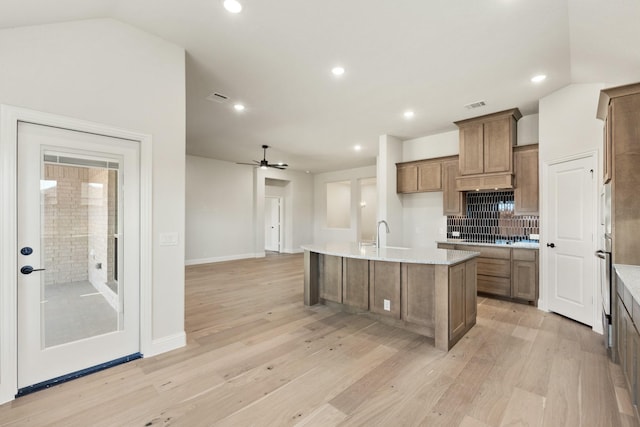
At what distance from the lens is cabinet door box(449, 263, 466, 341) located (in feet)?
9.46

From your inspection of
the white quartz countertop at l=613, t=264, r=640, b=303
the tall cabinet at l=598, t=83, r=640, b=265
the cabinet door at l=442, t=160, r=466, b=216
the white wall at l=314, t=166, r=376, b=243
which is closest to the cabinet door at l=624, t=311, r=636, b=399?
the white quartz countertop at l=613, t=264, r=640, b=303

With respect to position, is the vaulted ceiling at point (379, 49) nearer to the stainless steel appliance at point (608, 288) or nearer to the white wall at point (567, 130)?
Result: the white wall at point (567, 130)

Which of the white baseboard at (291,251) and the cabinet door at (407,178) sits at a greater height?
the cabinet door at (407,178)

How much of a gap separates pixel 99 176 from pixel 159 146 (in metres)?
0.55

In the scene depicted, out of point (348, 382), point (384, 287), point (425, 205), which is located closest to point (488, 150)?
point (425, 205)

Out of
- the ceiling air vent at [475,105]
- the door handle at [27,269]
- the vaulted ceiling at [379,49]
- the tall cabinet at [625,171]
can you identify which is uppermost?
the vaulted ceiling at [379,49]

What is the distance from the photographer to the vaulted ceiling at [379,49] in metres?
2.30

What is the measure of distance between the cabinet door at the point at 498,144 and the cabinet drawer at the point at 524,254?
1.23m

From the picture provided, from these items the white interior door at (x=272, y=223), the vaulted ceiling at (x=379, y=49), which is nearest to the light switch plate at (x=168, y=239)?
the vaulted ceiling at (x=379, y=49)

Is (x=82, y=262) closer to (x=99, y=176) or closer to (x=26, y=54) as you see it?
(x=99, y=176)

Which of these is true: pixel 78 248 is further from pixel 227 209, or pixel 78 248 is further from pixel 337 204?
pixel 337 204

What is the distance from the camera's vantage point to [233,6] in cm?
232

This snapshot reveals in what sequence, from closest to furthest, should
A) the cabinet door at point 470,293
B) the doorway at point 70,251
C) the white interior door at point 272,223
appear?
1. the doorway at point 70,251
2. the cabinet door at point 470,293
3. the white interior door at point 272,223

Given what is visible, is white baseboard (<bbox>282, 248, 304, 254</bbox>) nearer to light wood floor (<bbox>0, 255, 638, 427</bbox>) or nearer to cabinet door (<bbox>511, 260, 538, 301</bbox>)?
light wood floor (<bbox>0, 255, 638, 427</bbox>)
